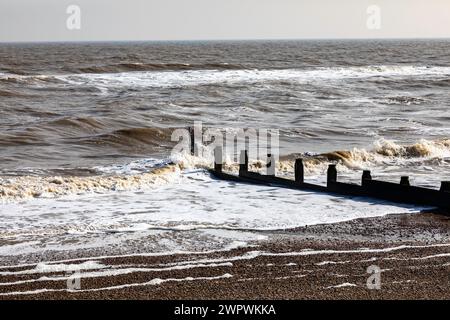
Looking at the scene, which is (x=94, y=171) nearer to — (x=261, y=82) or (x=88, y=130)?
(x=88, y=130)

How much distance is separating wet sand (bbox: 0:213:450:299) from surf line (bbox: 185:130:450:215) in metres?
1.74

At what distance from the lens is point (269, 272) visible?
856cm

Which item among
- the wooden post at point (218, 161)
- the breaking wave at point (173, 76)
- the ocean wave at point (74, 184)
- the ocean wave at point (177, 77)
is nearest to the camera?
the ocean wave at point (74, 184)

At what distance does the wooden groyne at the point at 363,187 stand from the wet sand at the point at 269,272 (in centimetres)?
178

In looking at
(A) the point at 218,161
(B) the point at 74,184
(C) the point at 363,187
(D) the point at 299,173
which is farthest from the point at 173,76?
(C) the point at 363,187

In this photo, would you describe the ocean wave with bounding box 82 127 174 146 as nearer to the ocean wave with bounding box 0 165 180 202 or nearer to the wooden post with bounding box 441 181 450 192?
the ocean wave with bounding box 0 165 180 202

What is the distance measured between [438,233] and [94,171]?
8.97 meters

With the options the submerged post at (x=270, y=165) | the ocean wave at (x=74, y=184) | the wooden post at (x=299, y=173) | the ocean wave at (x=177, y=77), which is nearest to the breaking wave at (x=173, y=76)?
the ocean wave at (x=177, y=77)

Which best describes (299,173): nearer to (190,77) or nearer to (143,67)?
(190,77)

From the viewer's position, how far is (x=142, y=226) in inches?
439

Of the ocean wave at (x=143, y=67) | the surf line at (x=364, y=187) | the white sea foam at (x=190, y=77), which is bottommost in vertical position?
the surf line at (x=364, y=187)

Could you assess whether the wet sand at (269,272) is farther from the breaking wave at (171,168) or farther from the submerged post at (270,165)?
the breaking wave at (171,168)

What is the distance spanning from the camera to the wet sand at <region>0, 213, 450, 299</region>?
7781 millimetres

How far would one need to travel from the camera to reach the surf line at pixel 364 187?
12.1m
